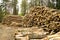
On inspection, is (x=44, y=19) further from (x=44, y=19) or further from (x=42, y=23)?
(x=42, y=23)

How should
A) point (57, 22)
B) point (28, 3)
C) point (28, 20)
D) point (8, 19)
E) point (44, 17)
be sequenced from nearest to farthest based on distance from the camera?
point (57, 22)
point (44, 17)
point (28, 20)
point (8, 19)
point (28, 3)

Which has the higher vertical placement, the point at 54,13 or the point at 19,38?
the point at 54,13

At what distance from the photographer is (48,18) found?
842cm

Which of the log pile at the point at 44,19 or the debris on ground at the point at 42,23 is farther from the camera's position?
the log pile at the point at 44,19

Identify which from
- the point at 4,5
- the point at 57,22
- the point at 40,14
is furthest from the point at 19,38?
the point at 4,5

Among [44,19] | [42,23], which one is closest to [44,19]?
[44,19]

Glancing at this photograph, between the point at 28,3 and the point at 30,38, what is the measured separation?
1662cm

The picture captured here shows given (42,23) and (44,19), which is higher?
(44,19)

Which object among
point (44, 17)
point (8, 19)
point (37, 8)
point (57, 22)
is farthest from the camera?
point (8, 19)

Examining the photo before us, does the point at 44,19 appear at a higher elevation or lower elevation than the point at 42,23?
higher

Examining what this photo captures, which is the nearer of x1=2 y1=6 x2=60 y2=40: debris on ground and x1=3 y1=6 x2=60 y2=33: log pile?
x1=2 y1=6 x2=60 y2=40: debris on ground

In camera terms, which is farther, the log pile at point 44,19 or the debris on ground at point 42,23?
the log pile at point 44,19

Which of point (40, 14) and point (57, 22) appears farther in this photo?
point (40, 14)

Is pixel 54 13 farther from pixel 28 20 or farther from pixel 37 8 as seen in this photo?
pixel 28 20
